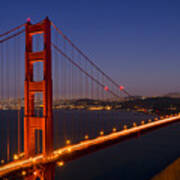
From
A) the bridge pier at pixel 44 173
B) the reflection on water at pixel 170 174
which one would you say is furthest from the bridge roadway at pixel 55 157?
the reflection on water at pixel 170 174

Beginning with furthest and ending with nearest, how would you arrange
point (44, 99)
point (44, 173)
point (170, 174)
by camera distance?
1. point (170, 174)
2. point (44, 99)
3. point (44, 173)

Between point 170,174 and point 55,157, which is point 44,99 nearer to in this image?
point 55,157

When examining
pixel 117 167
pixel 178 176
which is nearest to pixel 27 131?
pixel 178 176

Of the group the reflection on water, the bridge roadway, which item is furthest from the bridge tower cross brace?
the reflection on water

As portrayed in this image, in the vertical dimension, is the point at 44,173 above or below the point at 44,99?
below

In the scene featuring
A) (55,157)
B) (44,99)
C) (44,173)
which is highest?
(44,99)

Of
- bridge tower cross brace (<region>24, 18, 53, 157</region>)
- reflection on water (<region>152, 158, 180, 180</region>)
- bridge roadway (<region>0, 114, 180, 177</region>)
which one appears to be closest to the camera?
bridge roadway (<region>0, 114, 180, 177</region>)

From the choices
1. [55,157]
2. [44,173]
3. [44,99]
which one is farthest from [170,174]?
[44,99]

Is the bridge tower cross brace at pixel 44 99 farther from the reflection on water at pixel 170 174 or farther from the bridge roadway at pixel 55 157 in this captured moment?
the reflection on water at pixel 170 174

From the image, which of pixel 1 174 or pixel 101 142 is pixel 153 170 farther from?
pixel 1 174

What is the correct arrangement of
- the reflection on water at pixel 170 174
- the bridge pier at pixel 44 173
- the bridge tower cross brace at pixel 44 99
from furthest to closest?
1. the reflection on water at pixel 170 174
2. the bridge tower cross brace at pixel 44 99
3. the bridge pier at pixel 44 173

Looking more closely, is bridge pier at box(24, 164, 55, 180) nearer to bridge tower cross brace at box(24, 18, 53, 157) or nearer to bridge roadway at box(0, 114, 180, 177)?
bridge roadway at box(0, 114, 180, 177)
